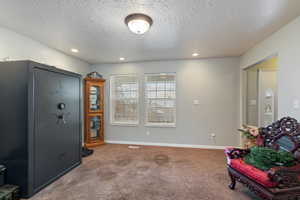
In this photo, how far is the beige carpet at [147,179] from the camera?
81.8 inches

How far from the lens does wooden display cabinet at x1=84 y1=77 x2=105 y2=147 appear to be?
4262mm

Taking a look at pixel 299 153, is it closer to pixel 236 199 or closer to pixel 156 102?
pixel 236 199

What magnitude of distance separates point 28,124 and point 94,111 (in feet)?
7.78

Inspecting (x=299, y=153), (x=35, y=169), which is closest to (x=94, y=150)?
(x=35, y=169)

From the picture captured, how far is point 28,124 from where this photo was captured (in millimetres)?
1989

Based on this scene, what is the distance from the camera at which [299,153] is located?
1850 millimetres

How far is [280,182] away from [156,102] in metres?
3.30

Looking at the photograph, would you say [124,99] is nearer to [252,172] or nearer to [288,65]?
[252,172]

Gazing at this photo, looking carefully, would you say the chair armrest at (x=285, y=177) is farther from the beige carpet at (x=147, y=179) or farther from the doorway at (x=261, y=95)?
the doorway at (x=261, y=95)

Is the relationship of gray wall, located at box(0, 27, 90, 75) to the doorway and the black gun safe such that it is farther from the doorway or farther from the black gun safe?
the doorway

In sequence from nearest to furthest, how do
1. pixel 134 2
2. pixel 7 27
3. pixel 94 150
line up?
pixel 134 2, pixel 7 27, pixel 94 150

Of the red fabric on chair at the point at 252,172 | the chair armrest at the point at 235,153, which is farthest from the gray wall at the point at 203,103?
the red fabric on chair at the point at 252,172

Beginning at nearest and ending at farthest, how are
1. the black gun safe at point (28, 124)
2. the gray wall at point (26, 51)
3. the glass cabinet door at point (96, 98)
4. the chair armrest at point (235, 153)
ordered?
1. the black gun safe at point (28, 124)
2. the chair armrest at point (235, 153)
3. the gray wall at point (26, 51)
4. the glass cabinet door at point (96, 98)

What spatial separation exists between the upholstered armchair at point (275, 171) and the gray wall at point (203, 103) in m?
1.72
